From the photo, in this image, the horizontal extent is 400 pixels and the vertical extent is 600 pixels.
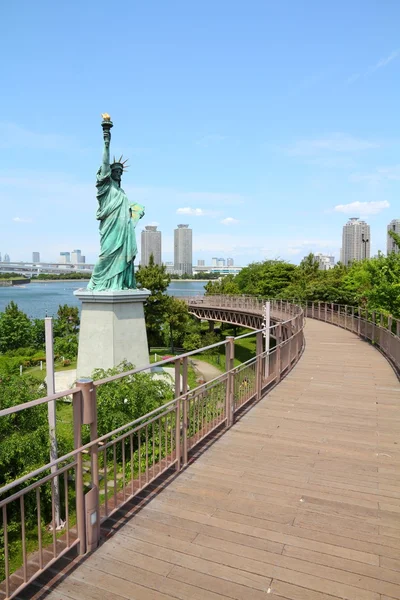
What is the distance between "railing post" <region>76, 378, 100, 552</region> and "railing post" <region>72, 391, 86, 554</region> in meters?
0.04

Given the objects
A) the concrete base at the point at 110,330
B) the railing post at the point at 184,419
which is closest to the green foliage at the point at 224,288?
the concrete base at the point at 110,330

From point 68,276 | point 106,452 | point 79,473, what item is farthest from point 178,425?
point 68,276

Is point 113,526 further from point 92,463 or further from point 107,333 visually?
point 107,333

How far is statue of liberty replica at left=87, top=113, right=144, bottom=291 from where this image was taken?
20078mm

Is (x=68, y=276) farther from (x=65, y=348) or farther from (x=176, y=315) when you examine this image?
(x=176, y=315)

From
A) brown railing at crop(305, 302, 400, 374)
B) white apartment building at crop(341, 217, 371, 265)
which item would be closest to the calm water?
brown railing at crop(305, 302, 400, 374)

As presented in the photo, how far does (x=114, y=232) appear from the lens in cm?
2055

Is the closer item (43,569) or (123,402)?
(43,569)

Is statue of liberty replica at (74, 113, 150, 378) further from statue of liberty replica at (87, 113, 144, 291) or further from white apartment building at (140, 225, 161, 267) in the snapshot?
white apartment building at (140, 225, 161, 267)

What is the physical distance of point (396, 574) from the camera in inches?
133

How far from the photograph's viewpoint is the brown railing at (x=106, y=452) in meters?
3.24

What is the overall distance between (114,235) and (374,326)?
38.5 ft

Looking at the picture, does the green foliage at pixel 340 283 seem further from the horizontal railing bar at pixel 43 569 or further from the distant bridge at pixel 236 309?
the horizontal railing bar at pixel 43 569

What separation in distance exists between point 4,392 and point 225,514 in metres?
8.22
